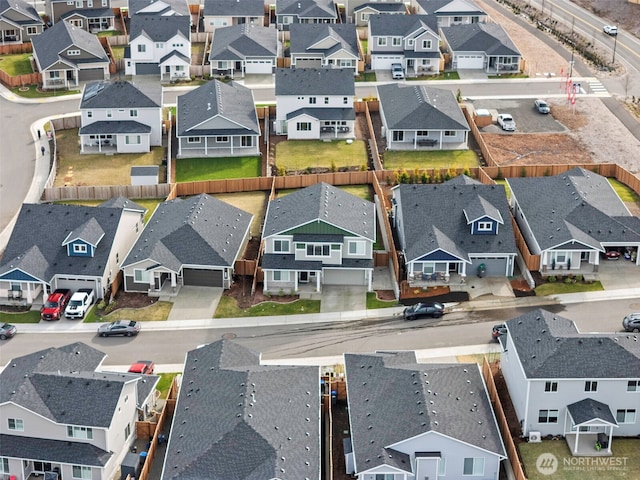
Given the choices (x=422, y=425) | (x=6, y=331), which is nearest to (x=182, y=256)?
(x=6, y=331)

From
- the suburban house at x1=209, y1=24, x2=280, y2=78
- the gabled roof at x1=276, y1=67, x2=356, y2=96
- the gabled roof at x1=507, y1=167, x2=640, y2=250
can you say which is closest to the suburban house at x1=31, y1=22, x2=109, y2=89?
the suburban house at x1=209, y1=24, x2=280, y2=78

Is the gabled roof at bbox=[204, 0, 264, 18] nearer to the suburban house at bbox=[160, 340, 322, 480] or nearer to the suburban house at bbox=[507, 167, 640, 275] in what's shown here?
the suburban house at bbox=[507, 167, 640, 275]

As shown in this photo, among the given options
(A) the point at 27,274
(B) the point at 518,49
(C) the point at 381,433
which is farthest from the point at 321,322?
(B) the point at 518,49

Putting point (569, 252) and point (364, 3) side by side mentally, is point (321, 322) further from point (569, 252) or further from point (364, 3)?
point (364, 3)

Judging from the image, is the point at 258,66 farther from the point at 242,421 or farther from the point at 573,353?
the point at 242,421

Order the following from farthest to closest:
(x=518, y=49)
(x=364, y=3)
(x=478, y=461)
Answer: (x=364, y=3), (x=518, y=49), (x=478, y=461)

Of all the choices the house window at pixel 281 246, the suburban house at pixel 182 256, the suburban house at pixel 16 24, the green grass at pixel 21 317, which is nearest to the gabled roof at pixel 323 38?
the suburban house at pixel 16 24
